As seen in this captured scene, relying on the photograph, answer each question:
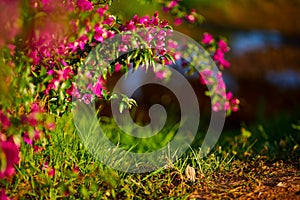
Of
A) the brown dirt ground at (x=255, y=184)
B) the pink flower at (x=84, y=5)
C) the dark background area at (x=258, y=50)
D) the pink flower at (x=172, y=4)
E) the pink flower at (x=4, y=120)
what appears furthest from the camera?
the dark background area at (x=258, y=50)

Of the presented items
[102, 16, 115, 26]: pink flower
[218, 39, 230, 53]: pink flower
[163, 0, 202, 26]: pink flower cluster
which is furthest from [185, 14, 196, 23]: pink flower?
[102, 16, 115, 26]: pink flower

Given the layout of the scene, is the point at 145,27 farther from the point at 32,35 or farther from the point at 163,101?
the point at 163,101

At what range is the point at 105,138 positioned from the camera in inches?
129

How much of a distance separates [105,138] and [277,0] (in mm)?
11324

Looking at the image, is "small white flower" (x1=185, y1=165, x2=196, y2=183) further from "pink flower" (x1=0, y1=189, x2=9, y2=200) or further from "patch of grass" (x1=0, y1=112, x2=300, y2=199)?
"pink flower" (x1=0, y1=189, x2=9, y2=200)

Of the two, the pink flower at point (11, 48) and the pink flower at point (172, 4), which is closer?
the pink flower at point (11, 48)

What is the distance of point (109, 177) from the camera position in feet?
8.63

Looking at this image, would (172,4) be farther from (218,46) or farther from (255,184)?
(255,184)

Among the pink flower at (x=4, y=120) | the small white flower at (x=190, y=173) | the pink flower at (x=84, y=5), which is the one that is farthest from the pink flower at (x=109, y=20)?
the small white flower at (x=190, y=173)

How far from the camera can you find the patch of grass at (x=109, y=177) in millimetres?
2568

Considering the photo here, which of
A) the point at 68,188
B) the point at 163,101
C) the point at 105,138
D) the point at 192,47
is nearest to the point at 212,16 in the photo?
the point at 163,101

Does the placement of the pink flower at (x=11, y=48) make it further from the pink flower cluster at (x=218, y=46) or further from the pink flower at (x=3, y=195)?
the pink flower cluster at (x=218, y=46)

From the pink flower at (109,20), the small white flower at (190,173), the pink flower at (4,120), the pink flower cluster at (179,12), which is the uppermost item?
the pink flower cluster at (179,12)

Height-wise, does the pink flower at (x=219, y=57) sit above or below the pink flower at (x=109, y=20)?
below
